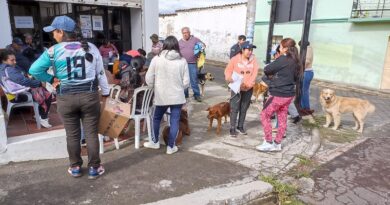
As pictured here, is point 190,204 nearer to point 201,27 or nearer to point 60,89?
point 60,89

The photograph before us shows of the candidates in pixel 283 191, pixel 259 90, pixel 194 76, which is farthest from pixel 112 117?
pixel 259 90

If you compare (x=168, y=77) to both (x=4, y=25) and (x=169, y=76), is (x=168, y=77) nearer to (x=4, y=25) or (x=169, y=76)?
(x=169, y=76)

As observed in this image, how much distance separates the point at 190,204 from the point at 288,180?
149cm

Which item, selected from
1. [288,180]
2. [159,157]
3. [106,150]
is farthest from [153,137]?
[288,180]

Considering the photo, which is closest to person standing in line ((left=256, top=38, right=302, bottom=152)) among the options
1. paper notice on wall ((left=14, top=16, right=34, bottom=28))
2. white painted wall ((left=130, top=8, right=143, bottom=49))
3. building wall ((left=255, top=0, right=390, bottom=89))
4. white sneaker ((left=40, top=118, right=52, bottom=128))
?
white sneaker ((left=40, top=118, right=52, bottom=128))

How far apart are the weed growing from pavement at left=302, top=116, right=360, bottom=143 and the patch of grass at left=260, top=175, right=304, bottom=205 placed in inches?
97.1

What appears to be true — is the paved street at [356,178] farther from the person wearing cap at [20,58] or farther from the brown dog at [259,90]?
the person wearing cap at [20,58]

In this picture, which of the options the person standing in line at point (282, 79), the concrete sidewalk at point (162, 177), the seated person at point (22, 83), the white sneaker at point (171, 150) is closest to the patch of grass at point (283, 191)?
the concrete sidewalk at point (162, 177)

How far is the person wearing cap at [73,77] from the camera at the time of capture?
3.27 meters

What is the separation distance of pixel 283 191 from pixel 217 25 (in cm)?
1810

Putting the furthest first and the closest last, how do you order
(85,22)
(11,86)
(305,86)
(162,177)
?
(85,22) < (305,86) < (11,86) < (162,177)

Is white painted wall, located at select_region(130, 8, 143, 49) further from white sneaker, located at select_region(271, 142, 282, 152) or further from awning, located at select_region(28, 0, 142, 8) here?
white sneaker, located at select_region(271, 142, 282, 152)

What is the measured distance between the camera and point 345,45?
1330 centimetres

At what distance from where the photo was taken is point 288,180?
13.2ft
